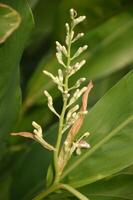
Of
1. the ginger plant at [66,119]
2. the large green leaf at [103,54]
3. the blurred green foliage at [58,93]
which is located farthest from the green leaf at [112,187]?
the large green leaf at [103,54]

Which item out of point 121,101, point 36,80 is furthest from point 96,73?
point 121,101

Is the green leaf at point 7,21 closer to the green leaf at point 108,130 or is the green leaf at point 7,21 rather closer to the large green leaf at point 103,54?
the green leaf at point 108,130

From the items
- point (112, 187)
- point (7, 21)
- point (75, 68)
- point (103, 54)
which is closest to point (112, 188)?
point (112, 187)

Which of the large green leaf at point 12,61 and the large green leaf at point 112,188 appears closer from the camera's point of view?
Answer: the large green leaf at point 12,61

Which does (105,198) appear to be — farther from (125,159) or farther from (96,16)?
(96,16)

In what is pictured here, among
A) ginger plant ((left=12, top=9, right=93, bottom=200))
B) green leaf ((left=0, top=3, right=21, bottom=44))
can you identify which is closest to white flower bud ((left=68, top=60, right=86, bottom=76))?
ginger plant ((left=12, top=9, right=93, bottom=200))

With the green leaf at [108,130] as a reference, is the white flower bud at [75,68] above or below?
above

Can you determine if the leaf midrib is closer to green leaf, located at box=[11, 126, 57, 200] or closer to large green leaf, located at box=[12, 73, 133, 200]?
large green leaf, located at box=[12, 73, 133, 200]
